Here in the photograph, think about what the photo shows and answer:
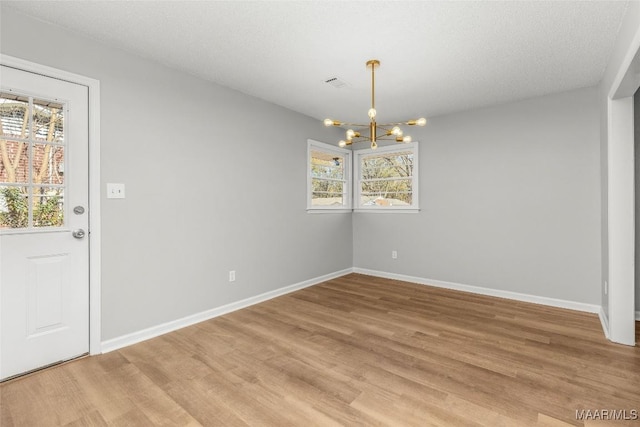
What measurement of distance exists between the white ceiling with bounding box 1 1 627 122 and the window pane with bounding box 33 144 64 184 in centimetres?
92

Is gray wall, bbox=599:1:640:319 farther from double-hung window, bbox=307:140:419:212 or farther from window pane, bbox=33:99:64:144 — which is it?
window pane, bbox=33:99:64:144

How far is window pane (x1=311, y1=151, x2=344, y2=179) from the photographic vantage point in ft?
15.8

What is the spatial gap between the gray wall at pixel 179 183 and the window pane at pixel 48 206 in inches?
11.1

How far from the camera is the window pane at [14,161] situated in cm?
209

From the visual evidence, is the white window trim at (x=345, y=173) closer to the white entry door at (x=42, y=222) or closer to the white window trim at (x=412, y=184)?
the white window trim at (x=412, y=184)

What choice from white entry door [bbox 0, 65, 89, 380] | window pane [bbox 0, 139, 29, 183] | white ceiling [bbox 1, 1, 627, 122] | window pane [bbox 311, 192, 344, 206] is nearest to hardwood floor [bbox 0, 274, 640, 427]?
white entry door [bbox 0, 65, 89, 380]

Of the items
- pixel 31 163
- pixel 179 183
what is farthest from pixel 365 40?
pixel 31 163

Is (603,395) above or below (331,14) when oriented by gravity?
below

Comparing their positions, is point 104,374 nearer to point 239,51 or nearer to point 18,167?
point 18,167

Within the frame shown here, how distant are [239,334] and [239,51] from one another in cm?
254

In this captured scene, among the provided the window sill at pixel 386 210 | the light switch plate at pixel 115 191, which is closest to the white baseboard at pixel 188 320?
the light switch plate at pixel 115 191

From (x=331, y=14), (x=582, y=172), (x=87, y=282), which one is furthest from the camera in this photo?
(x=582, y=172)

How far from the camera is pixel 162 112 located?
9.45 feet

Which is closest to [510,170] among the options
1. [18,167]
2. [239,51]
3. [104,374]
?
[239,51]
